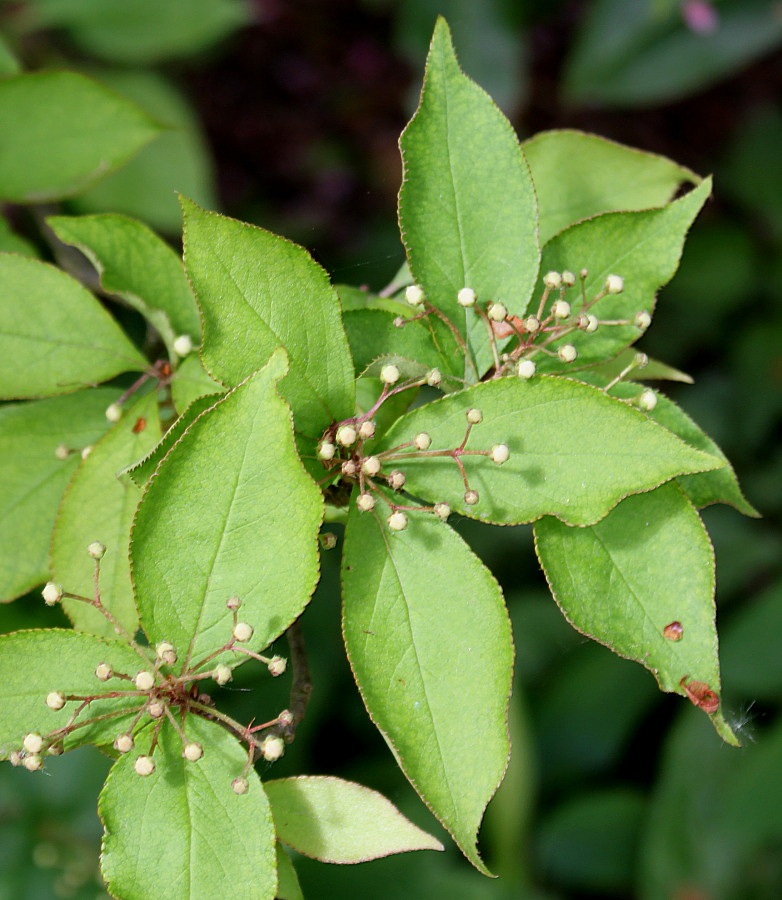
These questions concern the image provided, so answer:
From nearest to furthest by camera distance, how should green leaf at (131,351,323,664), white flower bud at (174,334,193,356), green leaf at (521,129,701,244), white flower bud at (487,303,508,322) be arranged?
green leaf at (131,351,323,664) < white flower bud at (487,303,508,322) < white flower bud at (174,334,193,356) < green leaf at (521,129,701,244)

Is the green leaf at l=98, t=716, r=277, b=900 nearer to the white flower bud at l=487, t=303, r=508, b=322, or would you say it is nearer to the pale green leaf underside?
the pale green leaf underside

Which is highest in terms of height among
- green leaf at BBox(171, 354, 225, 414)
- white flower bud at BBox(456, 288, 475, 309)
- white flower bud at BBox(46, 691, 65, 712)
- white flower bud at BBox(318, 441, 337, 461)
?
white flower bud at BBox(456, 288, 475, 309)

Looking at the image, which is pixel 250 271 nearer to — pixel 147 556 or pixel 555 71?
pixel 147 556

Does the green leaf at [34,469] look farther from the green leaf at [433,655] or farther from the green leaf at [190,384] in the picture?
the green leaf at [433,655]

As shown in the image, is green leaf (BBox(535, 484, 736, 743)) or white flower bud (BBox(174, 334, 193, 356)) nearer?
green leaf (BBox(535, 484, 736, 743))

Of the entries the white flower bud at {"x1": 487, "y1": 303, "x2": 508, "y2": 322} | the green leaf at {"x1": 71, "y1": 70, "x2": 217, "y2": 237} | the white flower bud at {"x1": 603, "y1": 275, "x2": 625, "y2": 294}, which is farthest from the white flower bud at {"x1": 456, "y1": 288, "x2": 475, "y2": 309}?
the green leaf at {"x1": 71, "y1": 70, "x2": 217, "y2": 237}

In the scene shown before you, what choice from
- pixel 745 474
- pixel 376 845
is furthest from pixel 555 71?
pixel 376 845

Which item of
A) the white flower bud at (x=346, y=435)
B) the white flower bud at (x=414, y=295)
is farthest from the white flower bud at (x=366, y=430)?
the white flower bud at (x=414, y=295)
